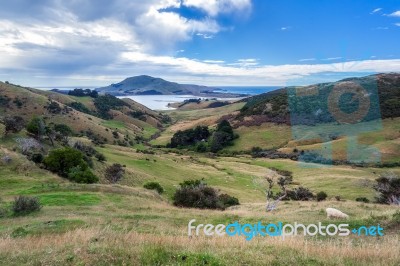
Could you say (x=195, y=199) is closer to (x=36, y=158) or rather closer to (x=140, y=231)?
(x=140, y=231)

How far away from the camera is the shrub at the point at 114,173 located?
1909 inches

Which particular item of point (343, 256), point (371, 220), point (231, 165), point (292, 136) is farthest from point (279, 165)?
point (343, 256)

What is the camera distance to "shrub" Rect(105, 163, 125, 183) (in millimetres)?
48500

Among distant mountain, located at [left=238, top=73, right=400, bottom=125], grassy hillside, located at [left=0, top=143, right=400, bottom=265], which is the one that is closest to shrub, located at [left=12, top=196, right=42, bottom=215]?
grassy hillside, located at [left=0, top=143, right=400, bottom=265]

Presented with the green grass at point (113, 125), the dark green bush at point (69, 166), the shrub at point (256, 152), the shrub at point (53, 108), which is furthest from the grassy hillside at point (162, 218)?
the green grass at point (113, 125)

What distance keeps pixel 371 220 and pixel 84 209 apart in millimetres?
16750

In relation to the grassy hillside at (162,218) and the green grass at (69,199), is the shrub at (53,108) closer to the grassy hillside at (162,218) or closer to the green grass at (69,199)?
the grassy hillside at (162,218)

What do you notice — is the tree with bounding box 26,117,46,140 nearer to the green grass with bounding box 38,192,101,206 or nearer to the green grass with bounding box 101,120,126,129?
the green grass with bounding box 38,192,101,206

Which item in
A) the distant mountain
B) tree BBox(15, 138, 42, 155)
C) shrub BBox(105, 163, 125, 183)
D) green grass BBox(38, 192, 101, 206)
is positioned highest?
the distant mountain

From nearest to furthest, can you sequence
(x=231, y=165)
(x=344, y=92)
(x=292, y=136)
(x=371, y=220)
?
(x=371, y=220), (x=231, y=165), (x=292, y=136), (x=344, y=92)

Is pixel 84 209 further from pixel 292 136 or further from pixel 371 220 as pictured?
pixel 292 136

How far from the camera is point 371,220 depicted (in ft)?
53.2

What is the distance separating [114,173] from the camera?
4984cm

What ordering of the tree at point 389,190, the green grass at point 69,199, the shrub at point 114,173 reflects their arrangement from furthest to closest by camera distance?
1. the shrub at point 114,173
2. the tree at point 389,190
3. the green grass at point 69,199
